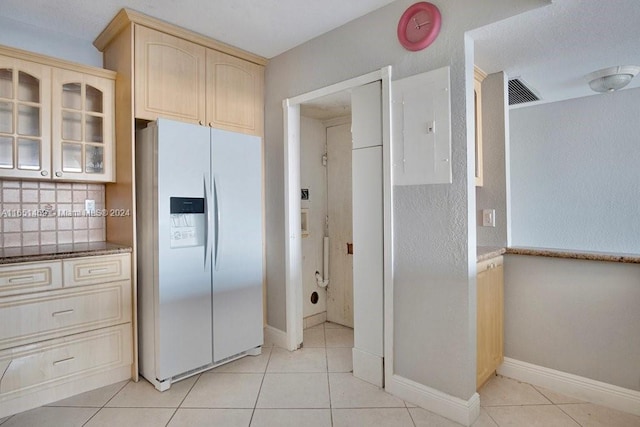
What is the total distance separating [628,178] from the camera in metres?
2.55

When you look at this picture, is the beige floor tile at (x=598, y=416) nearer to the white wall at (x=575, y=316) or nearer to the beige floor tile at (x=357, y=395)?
the white wall at (x=575, y=316)

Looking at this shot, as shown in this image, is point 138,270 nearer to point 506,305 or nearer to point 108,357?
point 108,357

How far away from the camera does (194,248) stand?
220 centimetres

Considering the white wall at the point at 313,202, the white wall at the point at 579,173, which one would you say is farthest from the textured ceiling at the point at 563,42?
the white wall at the point at 313,202

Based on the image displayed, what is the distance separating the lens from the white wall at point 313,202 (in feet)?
10.5

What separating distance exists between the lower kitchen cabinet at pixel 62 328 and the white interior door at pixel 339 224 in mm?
1814

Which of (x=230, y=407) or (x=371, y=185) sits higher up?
(x=371, y=185)

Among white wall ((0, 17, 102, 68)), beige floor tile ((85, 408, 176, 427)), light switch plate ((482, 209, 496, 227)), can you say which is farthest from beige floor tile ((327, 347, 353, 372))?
white wall ((0, 17, 102, 68))

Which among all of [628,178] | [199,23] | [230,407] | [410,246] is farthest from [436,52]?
[230,407]

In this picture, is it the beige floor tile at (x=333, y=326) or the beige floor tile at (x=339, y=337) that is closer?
the beige floor tile at (x=339, y=337)

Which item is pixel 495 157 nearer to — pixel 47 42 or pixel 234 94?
pixel 234 94

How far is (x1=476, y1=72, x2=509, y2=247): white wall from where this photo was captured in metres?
2.33

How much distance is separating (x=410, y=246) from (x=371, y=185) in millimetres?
463

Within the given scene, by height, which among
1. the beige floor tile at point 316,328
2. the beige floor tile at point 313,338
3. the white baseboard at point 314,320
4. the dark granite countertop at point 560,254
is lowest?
the beige floor tile at point 316,328
